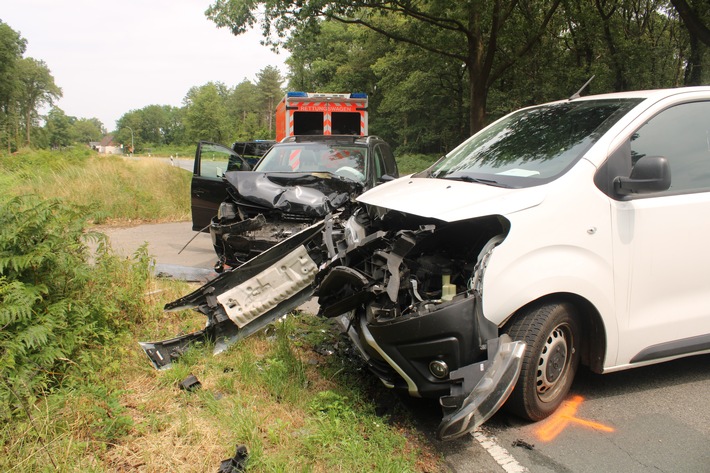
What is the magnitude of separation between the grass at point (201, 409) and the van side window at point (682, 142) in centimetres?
246

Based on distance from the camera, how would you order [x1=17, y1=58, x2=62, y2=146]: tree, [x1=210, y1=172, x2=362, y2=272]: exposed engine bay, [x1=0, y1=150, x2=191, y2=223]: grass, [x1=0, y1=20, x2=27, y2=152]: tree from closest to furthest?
[x1=210, y1=172, x2=362, y2=272]: exposed engine bay
[x1=0, y1=150, x2=191, y2=223]: grass
[x1=0, y1=20, x2=27, y2=152]: tree
[x1=17, y1=58, x2=62, y2=146]: tree

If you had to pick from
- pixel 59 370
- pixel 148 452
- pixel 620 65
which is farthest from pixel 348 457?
pixel 620 65

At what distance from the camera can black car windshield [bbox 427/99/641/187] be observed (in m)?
3.45

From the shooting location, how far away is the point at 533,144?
385cm

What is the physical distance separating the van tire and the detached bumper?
292 millimetres

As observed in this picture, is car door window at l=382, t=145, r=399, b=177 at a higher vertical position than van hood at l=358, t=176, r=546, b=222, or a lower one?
higher

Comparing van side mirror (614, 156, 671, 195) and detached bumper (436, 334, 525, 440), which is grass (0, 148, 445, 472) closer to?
detached bumper (436, 334, 525, 440)

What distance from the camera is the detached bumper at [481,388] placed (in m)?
2.73

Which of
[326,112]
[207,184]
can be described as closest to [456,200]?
[207,184]

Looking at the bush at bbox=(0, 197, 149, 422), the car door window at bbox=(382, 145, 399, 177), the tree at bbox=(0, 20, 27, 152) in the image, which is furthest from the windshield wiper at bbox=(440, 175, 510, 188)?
the tree at bbox=(0, 20, 27, 152)

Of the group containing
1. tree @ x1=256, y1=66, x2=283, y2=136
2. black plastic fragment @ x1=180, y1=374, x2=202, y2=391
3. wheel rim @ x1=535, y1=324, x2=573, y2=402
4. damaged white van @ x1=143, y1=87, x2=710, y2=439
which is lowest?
black plastic fragment @ x1=180, y1=374, x2=202, y2=391

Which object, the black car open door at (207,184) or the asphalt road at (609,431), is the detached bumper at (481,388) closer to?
the asphalt road at (609,431)

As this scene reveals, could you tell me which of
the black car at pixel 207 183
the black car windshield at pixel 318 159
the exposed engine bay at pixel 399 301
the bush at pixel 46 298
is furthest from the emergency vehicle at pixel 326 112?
the bush at pixel 46 298

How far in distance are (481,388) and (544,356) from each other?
70 centimetres
